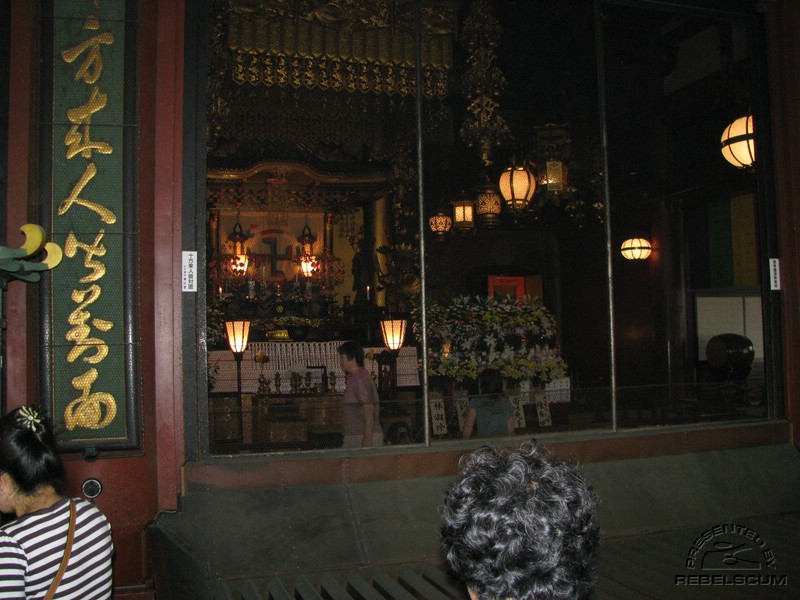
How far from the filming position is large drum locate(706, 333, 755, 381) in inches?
299

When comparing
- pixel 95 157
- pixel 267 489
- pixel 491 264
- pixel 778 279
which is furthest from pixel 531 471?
pixel 491 264

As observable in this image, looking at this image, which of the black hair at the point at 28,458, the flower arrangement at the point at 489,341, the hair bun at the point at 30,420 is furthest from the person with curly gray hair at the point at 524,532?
the flower arrangement at the point at 489,341

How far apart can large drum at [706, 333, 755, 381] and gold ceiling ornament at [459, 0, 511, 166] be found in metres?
3.45

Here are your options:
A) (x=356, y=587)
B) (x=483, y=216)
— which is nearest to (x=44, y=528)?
(x=356, y=587)

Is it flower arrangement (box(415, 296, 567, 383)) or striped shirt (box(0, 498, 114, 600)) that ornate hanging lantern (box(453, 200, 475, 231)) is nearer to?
flower arrangement (box(415, 296, 567, 383))

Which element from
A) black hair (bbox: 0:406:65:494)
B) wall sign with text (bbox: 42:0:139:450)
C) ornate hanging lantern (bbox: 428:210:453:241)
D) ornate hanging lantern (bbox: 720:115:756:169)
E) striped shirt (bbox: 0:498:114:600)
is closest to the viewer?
striped shirt (bbox: 0:498:114:600)

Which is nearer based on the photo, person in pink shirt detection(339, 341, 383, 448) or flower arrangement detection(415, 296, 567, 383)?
person in pink shirt detection(339, 341, 383, 448)

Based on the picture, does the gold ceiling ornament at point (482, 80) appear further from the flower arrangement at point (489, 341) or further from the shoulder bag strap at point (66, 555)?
the shoulder bag strap at point (66, 555)

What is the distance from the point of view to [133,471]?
3.77 m

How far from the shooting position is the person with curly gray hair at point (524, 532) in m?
1.36

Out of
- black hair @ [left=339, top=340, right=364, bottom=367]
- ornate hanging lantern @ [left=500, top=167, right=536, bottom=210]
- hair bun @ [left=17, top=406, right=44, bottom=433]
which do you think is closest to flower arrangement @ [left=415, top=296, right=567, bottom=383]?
ornate hanging lantern @ [left=500, top=167, right=536, bottom=210]

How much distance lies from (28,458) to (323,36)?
15.4 ft

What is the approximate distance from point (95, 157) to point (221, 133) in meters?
3.33

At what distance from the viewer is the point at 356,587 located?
3.48 metres
